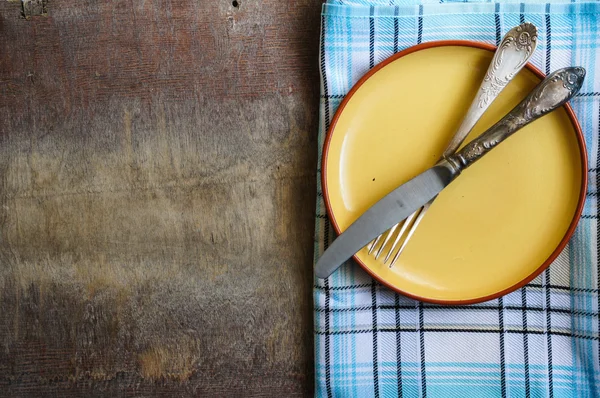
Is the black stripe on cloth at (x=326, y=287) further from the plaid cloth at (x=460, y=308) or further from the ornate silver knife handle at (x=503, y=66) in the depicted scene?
the ornate silver knife handle at (x=503, y=66)

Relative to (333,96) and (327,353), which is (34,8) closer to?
(333,96)

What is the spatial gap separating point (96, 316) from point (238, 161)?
0.90 feet

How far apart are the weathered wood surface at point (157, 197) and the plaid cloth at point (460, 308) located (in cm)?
5

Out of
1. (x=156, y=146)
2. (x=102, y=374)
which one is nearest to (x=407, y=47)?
(x=156, y=146)

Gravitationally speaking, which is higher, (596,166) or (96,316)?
(596,166)

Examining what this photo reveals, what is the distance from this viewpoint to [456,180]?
0.56 m

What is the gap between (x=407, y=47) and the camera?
579 mm

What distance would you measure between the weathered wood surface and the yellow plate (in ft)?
0.25

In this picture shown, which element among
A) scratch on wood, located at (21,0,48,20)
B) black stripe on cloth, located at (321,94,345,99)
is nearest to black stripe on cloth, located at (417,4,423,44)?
black stripe on cloth, located at (321,94,345,99)

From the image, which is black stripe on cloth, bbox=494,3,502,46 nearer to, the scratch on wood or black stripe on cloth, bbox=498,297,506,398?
black stripe on cloth, bbox=498,297,506,398

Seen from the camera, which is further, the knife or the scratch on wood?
the scratch on wood

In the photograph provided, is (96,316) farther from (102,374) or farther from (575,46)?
(575,46)

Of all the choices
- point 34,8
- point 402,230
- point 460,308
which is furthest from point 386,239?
point 34,8

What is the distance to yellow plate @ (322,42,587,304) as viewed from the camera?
55cm
